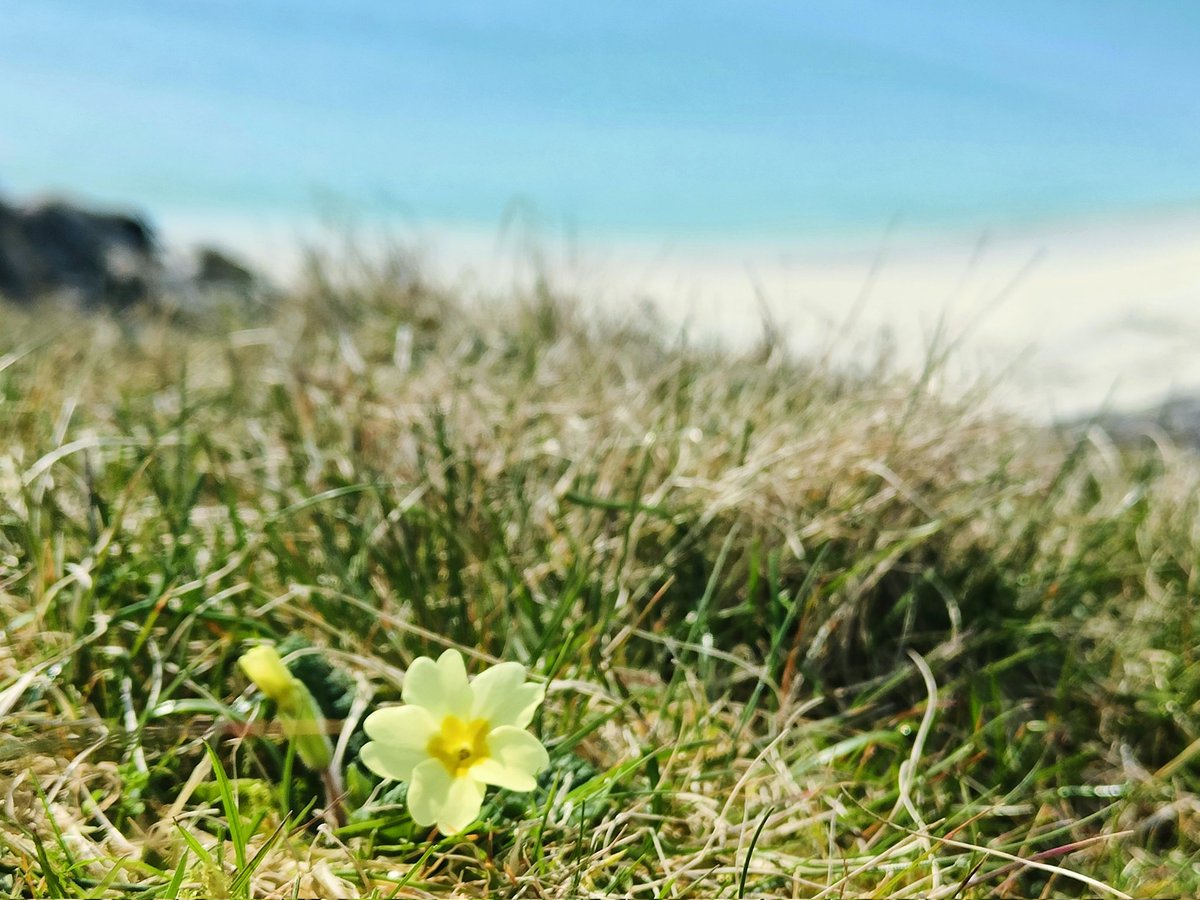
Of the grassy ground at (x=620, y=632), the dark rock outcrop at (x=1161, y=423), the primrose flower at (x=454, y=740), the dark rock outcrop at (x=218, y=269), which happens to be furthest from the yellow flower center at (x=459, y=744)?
the dark rock outcrop at (x=218, y=269)

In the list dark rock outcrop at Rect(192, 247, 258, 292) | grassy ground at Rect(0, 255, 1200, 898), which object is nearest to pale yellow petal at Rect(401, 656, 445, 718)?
grassy ground at Rect(0, 255, 1200, 898)

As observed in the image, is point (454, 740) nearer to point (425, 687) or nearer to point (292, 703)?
point (425, 687)

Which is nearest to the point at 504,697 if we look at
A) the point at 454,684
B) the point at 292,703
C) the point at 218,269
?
the point at 454,684

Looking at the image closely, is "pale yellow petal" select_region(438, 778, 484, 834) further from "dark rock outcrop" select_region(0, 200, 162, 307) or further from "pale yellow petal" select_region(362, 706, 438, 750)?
"dark rock outcrop" select_region(0, 200, 162, 307)

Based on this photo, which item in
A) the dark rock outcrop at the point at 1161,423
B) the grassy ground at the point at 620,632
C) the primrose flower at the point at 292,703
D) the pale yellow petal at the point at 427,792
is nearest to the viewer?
the pale yellow petal at the point at 427,792

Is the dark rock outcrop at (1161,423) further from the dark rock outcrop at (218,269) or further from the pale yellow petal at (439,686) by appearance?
the dark rock outcrop at (218,269)

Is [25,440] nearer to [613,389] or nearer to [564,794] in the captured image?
[613,389]
